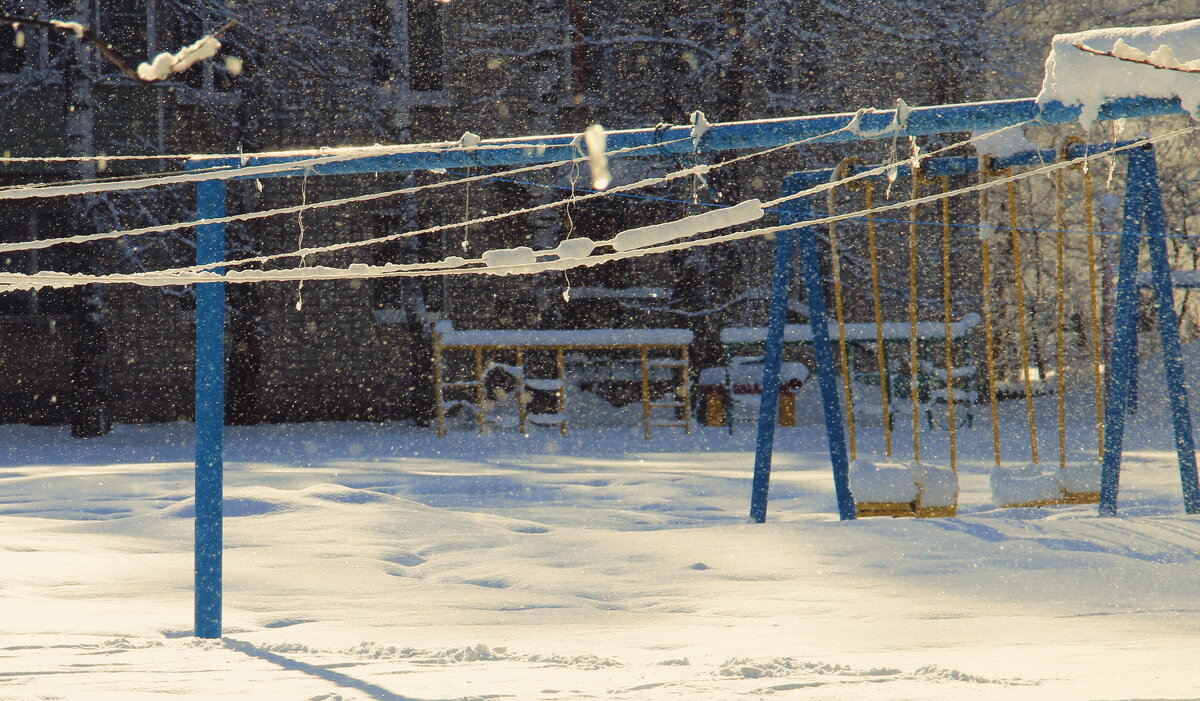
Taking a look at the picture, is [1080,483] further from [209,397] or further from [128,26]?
[128,26]

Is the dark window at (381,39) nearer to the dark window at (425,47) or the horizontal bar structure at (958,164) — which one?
the dark window at (425,47)

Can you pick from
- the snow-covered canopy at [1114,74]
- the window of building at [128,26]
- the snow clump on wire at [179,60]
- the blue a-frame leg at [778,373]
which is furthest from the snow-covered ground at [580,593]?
the window of building at [128,26]

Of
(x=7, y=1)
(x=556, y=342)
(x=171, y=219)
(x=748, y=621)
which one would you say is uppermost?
(x=7, y=1)

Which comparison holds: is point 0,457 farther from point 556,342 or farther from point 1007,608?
point 1007,608

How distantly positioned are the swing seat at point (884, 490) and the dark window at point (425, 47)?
41.4ft

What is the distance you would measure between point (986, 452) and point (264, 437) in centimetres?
899

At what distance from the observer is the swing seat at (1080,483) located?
7.41m

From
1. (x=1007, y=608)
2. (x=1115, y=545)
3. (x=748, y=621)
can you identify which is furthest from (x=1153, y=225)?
(x=748, y=621)

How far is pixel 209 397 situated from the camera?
5.11 meters

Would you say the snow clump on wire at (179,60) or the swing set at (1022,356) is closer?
the snow clump on wire at (179,60)

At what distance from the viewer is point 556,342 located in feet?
48.2

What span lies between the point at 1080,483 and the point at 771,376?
2.09m

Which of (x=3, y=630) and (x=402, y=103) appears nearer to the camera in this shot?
(x=3, y=630)

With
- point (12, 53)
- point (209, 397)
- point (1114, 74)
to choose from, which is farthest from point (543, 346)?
point (1114, 74)
